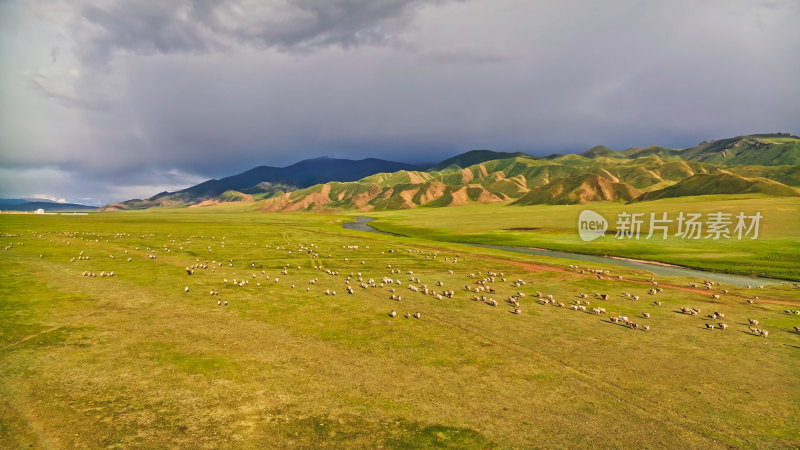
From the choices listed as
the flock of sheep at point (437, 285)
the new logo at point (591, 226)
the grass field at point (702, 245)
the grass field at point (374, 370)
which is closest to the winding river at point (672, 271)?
the grass field at point (702, 245)

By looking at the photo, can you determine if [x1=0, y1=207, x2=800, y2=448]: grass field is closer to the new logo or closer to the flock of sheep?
the flock of sheep

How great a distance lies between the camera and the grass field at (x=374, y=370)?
1198cm

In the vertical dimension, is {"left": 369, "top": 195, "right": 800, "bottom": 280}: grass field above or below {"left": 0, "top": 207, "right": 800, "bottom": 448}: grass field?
below

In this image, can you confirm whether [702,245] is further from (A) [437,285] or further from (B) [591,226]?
(A) [437,285]

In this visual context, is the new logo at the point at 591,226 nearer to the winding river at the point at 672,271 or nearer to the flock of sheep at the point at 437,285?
the winding river at the point at 672,271

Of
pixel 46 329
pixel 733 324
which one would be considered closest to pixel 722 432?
pixel 733 324

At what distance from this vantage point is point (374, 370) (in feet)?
53.5

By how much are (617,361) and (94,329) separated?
2693 centimetres

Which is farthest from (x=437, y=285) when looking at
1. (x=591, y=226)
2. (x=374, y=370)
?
(x=591, y=226)

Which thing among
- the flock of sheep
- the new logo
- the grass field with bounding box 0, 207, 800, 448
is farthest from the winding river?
the new logo

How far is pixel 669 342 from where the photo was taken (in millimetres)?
20656

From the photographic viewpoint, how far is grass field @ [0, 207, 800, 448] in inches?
472

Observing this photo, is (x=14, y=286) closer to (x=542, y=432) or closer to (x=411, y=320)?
(x=411, y=320)

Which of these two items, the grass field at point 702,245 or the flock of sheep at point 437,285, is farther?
the grass field at point 702,245
